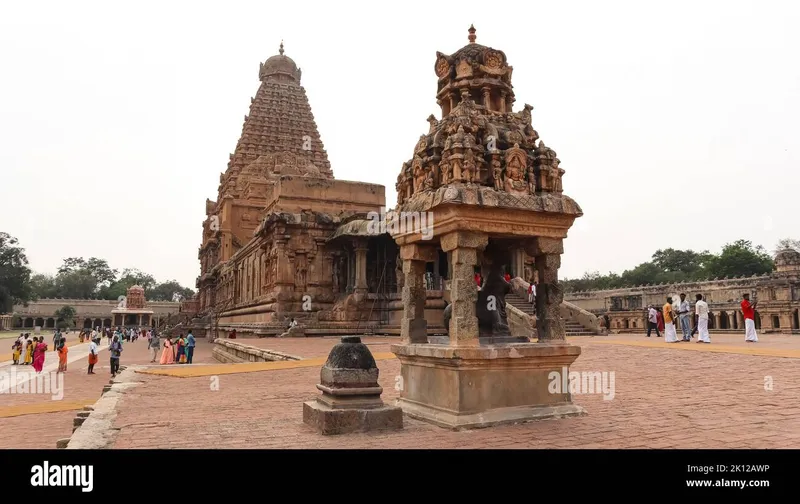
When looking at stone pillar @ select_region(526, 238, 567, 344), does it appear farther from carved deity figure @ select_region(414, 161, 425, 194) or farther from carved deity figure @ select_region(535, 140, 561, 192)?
carved deity figure @ select_region(414, 161, 425, 194)

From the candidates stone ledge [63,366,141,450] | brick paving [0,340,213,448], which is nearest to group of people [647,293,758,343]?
stone ledge [63,366,141,450]

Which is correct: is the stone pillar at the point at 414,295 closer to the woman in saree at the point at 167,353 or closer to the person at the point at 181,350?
the woman in saree at the point at 167,353

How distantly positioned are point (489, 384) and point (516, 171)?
93.3 inches

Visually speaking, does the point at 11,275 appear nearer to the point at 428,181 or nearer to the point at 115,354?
the point at 115,354

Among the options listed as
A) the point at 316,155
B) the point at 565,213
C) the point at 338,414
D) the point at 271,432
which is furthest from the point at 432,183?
the point at 316,155

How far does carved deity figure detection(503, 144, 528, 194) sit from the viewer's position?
6.19 metres

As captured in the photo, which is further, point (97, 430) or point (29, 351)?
point (29, 351)

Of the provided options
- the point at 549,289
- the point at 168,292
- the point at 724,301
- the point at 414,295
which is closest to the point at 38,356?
the point at 414,295

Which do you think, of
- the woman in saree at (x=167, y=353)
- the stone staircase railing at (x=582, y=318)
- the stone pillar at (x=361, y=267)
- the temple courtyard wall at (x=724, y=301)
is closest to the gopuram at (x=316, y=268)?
the stone pillar at (x=361, y=267)

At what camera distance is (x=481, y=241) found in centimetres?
594

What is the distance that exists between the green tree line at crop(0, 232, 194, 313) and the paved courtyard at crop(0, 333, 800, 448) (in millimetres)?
64293
